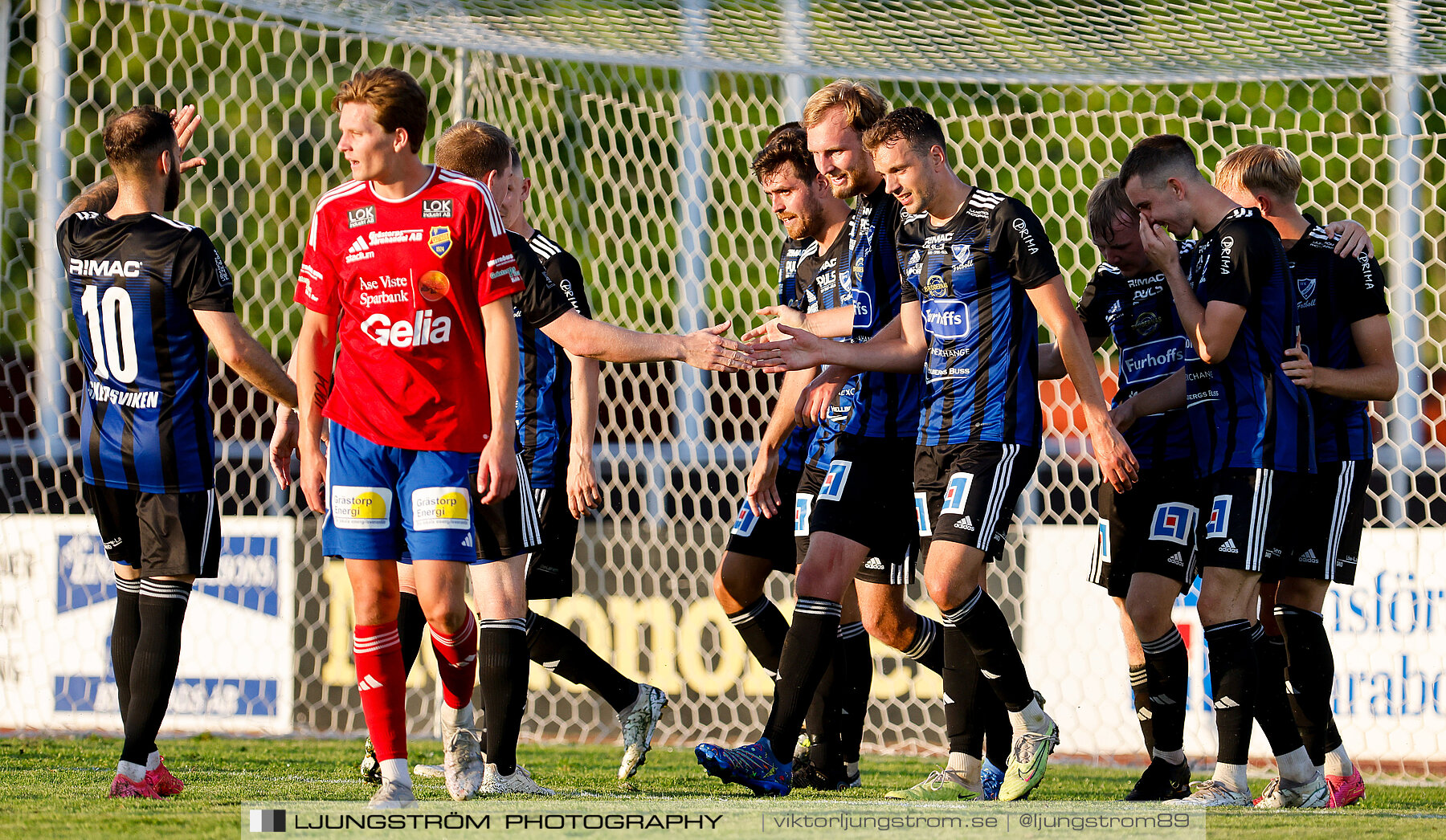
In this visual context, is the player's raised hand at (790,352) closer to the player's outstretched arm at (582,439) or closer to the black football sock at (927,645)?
the player's outstretched arm at (582,439)

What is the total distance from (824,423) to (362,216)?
163 centimetres

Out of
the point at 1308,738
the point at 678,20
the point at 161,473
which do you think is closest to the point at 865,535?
the point at 1308,738

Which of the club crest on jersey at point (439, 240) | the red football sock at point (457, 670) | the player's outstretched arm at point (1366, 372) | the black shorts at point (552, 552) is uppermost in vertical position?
the club crest on jersey at point (439, 240)

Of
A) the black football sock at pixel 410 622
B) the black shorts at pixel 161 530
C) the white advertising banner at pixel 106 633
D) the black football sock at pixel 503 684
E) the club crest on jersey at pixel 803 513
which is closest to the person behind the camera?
the black football sock at pixel 503 684

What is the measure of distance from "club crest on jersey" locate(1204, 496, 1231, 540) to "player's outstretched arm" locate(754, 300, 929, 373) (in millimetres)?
986

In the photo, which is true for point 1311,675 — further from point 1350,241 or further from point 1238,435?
point 1350,241

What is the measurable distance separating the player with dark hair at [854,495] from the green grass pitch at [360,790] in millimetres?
226

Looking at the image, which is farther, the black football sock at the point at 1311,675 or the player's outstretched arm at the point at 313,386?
the black football sock at the point at 1311,675

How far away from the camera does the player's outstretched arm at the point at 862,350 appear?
4168mm

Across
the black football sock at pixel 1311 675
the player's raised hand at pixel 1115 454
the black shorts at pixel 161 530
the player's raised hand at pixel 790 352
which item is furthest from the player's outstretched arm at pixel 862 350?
the black shorts at pixel 161 530

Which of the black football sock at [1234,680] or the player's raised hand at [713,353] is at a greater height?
the player's raised hand at [713,353]

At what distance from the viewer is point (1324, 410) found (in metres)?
4.96

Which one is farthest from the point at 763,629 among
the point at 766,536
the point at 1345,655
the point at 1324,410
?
the point at 1345,655

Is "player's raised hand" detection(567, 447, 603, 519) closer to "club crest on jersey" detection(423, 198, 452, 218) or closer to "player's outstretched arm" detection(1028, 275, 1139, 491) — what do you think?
"club crest on jersey" detection(423, 198, 452, 218)
